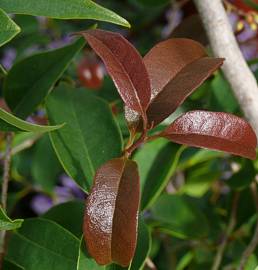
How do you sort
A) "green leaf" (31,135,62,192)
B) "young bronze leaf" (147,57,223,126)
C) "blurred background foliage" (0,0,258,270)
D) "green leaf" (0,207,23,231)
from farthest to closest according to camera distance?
1. "green leaf" (31,135,62,192)
2. "blurred background foliage" (0,0,258,270)
3. "young bronze leaf" (147,57,223,126)
4. "green leaf" (0,207,23,231)

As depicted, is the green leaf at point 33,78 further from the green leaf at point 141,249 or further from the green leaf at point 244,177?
the green leaf at point 244,177

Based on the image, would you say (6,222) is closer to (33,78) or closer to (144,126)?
(144,126)

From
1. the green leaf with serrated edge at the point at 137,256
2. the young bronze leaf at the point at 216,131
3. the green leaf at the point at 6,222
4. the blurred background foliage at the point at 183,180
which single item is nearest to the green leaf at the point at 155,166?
the blurred background foliage at the point at 183,180

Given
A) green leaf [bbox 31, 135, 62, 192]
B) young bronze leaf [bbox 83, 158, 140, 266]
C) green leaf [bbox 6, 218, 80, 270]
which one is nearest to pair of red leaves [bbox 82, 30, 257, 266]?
young bronze leaf [bbox 83, 158, 140, 266]

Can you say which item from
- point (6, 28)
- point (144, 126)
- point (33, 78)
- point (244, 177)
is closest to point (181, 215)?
point (244, 177)

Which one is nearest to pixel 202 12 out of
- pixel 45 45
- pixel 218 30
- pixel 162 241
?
pixel 218 30

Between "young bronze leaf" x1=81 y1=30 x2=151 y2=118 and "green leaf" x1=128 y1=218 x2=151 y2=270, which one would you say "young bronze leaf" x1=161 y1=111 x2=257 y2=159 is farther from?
"green leaf" x1=128 y1=218 x2=151 y2=270
